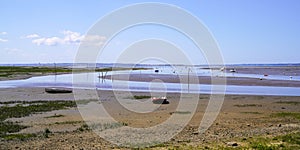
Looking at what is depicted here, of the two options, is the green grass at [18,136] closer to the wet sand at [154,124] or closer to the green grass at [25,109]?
the wet sand at [154,124]

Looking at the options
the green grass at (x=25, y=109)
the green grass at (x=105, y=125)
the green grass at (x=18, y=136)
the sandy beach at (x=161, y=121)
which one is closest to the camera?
the sandy beach at (x=161, y=121)

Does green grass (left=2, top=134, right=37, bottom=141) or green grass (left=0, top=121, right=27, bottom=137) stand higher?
green grass (left=2, top=134, right=37, bottom=141)

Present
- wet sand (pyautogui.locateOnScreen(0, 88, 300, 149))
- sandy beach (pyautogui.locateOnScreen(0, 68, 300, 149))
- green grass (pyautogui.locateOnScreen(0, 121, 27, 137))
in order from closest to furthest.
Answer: sandy beach (pyautogui.locateOnScreen(0, 68, 300, 149)), wet sand (pyautogui.locateOnScreen(0, 88, 300, 149)), green grass (pyautogui.locateOnScreen(0, 121, 27, 137))

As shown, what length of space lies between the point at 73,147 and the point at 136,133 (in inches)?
154

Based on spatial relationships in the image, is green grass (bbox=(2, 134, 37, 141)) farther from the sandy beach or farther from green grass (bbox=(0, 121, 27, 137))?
green grass (bbox=(0, 121, 27, 137))

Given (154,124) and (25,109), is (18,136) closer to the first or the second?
(154,124)

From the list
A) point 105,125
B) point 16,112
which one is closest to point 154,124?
point 105,125

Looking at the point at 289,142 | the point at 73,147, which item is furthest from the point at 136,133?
the point at 289,142

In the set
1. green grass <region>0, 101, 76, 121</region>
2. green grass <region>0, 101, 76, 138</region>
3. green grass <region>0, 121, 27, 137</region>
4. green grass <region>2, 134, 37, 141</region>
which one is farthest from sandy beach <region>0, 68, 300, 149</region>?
green grass <region>0, 101, 76, 121</region>

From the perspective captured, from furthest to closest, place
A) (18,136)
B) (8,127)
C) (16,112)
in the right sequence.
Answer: (16,112)
(8,127)
(18,136)

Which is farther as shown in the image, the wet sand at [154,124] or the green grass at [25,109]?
Result: the green grass at [25,109]

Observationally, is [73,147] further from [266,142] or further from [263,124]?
[263,124]

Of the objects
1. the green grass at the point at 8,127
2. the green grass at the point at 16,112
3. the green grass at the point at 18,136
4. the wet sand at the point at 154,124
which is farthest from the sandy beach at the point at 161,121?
the green grass at the point at 16,112

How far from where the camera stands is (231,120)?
71.1 feet
